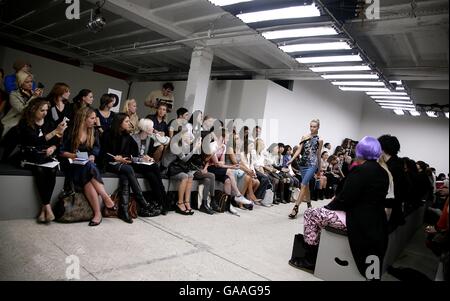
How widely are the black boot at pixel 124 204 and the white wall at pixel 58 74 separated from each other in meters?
8.03

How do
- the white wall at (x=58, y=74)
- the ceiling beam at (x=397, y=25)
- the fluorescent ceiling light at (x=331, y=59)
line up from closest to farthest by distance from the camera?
the ceiling beam at (x=397, y=25)
the fluorescent ceiling light at (x=331, y=59)
the white wall at (x=58, y=74)

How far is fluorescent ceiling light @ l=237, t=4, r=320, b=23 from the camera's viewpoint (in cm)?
346

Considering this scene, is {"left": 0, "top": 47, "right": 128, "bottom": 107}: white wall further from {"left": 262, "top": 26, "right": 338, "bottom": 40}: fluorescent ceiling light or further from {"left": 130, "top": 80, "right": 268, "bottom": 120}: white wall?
{"left": 262, "top": 26, "right": 338, "bottom": 40}: fluorescent ceiling light

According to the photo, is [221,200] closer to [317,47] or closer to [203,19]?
[317,47]

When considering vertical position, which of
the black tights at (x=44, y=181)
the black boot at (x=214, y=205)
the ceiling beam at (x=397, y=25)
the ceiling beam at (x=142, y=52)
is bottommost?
the black boot at (x=214, y=205)

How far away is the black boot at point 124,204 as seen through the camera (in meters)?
3.25

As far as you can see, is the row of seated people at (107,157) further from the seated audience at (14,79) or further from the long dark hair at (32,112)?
the seated audience at (14,79)

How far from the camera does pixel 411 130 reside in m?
10.0

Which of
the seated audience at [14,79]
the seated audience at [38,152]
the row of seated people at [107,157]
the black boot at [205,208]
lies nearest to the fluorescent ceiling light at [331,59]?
the row of seated people at [107,157]

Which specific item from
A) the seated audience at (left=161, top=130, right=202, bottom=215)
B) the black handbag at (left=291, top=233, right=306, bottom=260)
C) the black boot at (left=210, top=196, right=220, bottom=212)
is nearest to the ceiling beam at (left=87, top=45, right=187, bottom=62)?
the seated audience at (left=161, top=130, right=202, bottom=215)

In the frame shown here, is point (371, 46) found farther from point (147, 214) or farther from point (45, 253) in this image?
point (45, 253)

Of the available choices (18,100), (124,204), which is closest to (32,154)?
(18,100)

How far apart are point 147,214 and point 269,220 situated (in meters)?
1.92
